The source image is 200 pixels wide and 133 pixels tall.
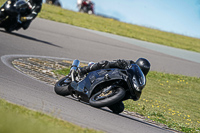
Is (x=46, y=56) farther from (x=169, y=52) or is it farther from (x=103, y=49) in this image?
(x=169, y=52)

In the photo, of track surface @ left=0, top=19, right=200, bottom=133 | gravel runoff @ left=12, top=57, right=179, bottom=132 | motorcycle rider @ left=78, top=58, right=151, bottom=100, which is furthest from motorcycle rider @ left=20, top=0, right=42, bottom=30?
motorcycle rider @ left=78, top=58, right=151, bottom=100

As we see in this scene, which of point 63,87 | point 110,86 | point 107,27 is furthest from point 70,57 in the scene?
point 107,27

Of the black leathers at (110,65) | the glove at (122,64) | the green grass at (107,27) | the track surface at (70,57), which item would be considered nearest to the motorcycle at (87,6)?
the green grass at (107,27)

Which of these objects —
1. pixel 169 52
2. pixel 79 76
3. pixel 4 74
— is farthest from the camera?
pixel 169 52

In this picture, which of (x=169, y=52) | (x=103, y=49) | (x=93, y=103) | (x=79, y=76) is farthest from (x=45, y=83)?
(x=169, y=52)

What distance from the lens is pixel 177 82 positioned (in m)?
12.6

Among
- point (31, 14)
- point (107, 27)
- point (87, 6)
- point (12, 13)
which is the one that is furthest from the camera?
point (87, 6)

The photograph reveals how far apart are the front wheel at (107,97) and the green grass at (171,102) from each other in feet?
5.60

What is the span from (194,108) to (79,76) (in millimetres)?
4256

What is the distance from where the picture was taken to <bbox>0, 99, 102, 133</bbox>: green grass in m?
3.28

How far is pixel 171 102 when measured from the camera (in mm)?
9891

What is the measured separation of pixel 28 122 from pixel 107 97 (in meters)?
2.30

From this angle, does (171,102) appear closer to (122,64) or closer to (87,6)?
(122,64)

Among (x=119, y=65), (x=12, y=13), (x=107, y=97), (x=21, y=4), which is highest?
(x=21, y=4)
